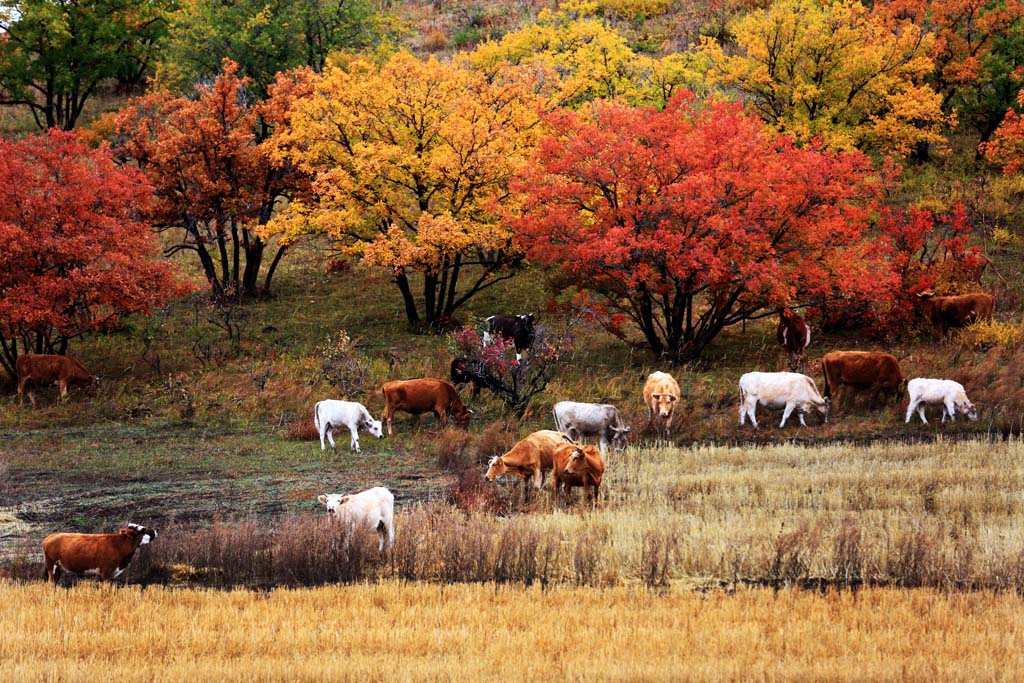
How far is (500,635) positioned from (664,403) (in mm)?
12510

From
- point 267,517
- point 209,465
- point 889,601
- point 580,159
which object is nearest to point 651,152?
point 580,159

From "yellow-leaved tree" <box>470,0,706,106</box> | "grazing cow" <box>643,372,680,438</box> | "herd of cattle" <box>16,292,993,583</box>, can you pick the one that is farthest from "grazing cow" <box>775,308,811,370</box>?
"yellow-leaved tree" <box>470,0,706,106</box>

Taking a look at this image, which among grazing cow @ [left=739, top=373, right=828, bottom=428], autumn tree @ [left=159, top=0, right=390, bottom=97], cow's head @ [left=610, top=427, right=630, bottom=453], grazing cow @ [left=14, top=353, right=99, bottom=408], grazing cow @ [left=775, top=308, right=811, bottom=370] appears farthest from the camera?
autumn tree @ [left=159, top=0, right=390, bottom=97]

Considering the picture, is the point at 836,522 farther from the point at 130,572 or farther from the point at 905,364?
the point at 905,364

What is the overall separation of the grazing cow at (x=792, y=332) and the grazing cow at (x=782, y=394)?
6077 millimetres

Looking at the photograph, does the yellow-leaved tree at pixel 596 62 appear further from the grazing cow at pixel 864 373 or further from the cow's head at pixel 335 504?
the cow's head at pixel 335 504

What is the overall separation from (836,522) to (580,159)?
1485cm

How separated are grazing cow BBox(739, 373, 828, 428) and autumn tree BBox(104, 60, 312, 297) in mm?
17706

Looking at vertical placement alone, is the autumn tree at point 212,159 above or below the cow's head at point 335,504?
above

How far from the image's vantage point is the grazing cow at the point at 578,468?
19.1 m

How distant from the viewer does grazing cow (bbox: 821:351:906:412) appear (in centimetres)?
2609

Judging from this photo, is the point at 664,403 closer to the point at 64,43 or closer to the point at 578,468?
the point at 578,468

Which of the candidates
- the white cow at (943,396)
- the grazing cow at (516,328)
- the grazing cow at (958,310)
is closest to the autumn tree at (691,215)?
the grazing cow at (958,310)

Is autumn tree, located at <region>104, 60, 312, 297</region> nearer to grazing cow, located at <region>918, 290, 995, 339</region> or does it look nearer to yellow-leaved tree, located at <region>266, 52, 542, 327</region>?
yellow-leaved tree, located at <region>266, 52, 542, 327</region>
